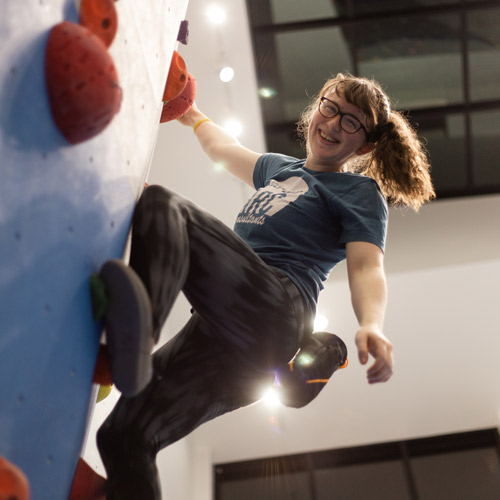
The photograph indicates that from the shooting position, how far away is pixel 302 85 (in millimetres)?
4129

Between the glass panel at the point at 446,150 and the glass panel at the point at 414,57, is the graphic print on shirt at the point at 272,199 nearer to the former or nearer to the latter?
the glass panel at the point at 414,57

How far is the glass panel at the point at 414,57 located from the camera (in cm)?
392

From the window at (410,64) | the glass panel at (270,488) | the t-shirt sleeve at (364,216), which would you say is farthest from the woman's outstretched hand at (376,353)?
the glass panel at (270,488)

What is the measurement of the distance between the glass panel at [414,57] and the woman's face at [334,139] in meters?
2.71

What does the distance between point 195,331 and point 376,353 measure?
1.32 feet

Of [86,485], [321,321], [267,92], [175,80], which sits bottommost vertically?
[86,485]

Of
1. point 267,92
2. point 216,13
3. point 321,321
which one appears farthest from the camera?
point 321,321

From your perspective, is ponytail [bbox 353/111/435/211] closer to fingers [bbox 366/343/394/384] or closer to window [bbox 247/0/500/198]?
fingers [bbox 366/343/394/384]

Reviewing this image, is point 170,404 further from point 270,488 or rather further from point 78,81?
point 270,488

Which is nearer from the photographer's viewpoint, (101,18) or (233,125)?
(101,18)

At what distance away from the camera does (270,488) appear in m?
5.21

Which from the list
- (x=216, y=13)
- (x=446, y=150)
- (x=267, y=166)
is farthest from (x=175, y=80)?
(x=446, y=150)

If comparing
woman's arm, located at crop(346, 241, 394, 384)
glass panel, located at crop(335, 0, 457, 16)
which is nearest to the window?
glass panel, located at crop(335, 0, 457, 16)

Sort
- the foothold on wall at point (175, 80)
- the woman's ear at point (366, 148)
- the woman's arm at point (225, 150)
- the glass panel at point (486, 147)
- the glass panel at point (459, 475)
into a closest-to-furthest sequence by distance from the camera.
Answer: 1. the foothold on wall at point (175, 80)
2. the woman's ear at point (366, 148)
3. the woman's arm at point (225, 150)
4. the glass panel at point (486, 147)
5. the glass panel at point (459, 475)
